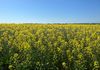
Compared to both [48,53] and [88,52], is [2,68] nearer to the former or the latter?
[48,53]

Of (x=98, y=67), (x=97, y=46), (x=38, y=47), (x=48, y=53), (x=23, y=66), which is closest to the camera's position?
(x=23, y=66)

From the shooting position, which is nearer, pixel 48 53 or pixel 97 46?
pixel 48 53

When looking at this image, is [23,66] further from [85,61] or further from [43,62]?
[85,61]

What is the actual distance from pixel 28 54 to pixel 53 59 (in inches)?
56.1

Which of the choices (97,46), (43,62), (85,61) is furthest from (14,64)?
(97,46)

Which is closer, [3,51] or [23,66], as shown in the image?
[23,66]

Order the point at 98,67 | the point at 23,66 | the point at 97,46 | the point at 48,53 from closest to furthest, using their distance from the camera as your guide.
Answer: the point at 23,66, the point at 98,67, the point at 48,53, the point at 97,46

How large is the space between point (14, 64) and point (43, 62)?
5.25ft

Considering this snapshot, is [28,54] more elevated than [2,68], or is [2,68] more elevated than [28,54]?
[28,54]

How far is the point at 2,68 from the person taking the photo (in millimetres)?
14484

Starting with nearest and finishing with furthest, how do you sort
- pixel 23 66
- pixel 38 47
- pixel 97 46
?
1. pixel 23 66
2. pixel 38 47
3. pixel 97 46

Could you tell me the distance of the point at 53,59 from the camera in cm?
1427

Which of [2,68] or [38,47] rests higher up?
[38,47]

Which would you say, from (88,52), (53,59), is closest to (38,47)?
(53,59)
